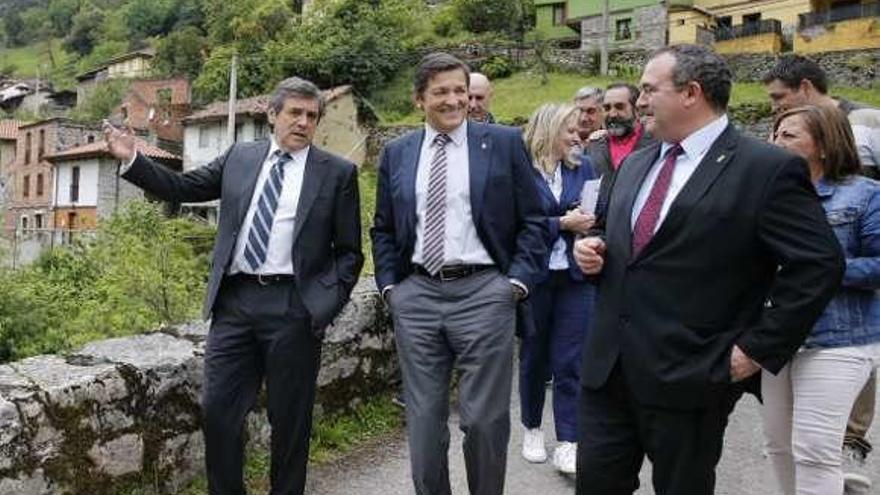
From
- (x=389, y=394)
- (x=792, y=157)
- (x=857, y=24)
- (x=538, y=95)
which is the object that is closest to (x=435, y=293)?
(x=792, y=157)

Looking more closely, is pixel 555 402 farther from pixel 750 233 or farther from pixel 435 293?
pixel 750 233

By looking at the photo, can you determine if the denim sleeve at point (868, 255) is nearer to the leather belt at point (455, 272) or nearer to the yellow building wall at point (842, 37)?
the leather belt at point (455, 272)

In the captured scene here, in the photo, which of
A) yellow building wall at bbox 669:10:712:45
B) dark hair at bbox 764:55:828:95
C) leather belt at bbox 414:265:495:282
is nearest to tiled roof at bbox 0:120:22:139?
yellow building wall at bbox 669:10:712:45

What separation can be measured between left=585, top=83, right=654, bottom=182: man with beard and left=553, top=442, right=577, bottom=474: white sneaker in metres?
1.67

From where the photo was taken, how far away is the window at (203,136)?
3891 cm

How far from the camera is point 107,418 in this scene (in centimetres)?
340

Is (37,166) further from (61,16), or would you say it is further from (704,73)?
(61,16)

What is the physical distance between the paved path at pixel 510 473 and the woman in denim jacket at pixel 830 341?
878 millimetres

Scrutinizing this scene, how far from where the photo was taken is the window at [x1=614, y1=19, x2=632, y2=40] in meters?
40.2

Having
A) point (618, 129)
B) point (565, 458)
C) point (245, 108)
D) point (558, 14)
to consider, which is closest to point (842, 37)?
point (558, 14)

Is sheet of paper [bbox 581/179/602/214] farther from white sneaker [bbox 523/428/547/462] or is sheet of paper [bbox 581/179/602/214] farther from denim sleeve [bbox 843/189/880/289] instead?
white sneaker [bbox 523/428/547/462]

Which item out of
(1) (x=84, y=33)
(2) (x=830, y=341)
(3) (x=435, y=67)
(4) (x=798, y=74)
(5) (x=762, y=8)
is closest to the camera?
(2) (x=830, y=341)

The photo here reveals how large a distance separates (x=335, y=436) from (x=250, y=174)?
180cm

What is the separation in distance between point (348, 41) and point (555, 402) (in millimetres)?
39192
